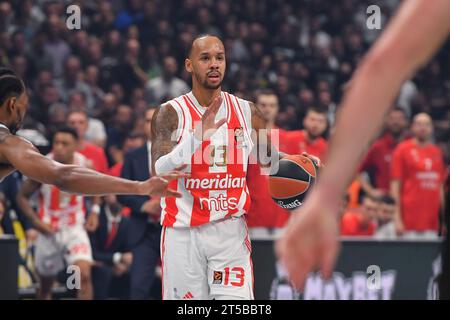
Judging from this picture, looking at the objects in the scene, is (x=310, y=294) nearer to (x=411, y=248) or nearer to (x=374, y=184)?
(x=411, y=248)

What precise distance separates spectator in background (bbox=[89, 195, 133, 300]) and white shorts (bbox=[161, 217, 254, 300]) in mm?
3223

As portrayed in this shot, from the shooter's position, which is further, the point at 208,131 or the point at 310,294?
the point at 310,294

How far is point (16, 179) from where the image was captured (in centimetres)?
898

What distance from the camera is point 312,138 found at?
915 centimetres

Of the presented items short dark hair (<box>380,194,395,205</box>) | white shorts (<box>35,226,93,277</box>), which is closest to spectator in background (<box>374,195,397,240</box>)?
short dark hair (<box>380,194,395,205</box>)

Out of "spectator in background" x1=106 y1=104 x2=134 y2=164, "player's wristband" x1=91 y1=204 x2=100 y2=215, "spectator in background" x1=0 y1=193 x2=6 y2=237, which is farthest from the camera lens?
"spectator in background" x1=106 y1=104 x2=134 y2=164

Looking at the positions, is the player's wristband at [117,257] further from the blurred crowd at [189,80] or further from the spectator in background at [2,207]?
the spectator in background at [2,207]

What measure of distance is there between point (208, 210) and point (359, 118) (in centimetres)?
384

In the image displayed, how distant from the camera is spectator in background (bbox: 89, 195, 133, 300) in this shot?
8.64m

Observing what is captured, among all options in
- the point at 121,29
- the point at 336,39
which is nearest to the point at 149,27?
the point at 121,29

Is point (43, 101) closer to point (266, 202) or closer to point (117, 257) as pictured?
point (117, 257)

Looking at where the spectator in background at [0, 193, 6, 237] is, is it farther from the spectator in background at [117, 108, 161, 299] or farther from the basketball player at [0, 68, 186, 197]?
the basketball player at [0, 68, 186, 197]

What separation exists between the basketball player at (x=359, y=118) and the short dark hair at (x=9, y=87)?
139 inches

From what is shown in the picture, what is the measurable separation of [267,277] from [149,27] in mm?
6760
